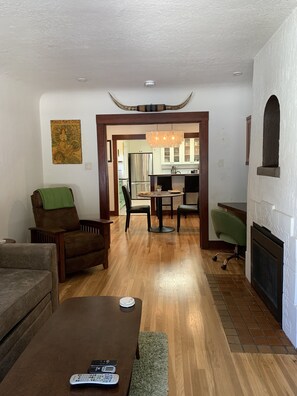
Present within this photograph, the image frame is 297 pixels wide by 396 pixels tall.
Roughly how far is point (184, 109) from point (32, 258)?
3017 mm

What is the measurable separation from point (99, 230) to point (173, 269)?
1051 millimetres

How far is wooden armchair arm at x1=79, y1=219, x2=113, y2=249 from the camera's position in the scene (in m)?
3.81

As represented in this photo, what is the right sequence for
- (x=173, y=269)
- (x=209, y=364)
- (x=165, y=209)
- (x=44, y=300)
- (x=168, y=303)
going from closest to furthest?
1. (x=209, y=364)
2. (x=44, y=300)
3. (x=168, y=303)
4. (x=173, y=269)
5. (x=165, y=209)

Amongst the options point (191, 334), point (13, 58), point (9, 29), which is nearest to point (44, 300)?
point (191, 334)

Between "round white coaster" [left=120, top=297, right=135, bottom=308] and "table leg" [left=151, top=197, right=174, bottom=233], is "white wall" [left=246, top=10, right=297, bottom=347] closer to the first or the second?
"round white coaster" [left=120, top=297, right=135, bottom=308]

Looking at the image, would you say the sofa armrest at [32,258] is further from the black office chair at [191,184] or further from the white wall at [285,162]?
the black office chair at [191,184]

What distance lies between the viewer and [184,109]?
14.3ft

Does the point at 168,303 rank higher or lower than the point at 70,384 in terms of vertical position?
lower

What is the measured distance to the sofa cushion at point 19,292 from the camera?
1.73 meters

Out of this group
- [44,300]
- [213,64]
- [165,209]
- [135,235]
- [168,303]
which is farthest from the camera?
[165,209]

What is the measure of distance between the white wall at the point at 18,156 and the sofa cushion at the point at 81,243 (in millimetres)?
687

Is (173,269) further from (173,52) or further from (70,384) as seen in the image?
(70,384)

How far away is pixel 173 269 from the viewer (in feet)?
12.3

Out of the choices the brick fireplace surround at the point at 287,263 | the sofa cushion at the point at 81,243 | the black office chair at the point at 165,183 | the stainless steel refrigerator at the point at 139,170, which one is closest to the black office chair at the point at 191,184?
the black office chair at the point at 165,183
